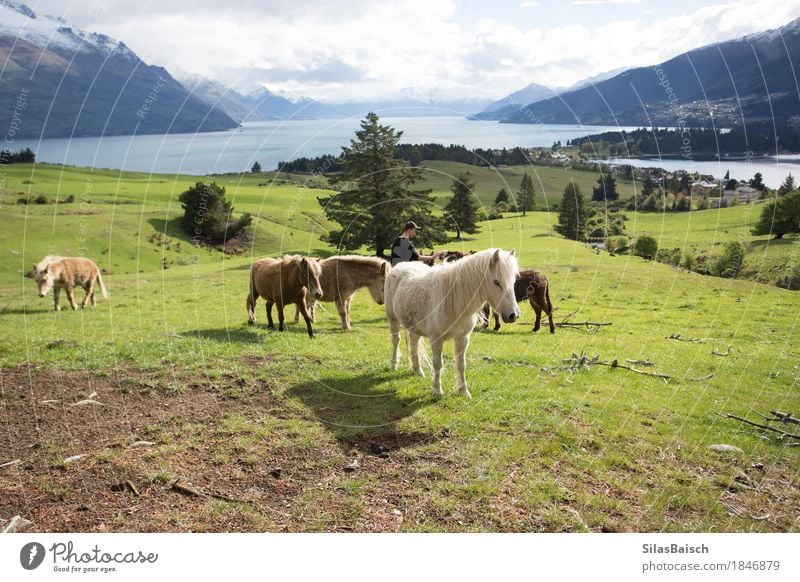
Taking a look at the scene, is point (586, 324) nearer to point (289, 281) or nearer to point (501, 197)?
point (289, 281)

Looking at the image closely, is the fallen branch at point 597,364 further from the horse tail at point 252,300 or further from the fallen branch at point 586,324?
the horse tail at point 252,300

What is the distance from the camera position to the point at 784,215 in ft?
91.7

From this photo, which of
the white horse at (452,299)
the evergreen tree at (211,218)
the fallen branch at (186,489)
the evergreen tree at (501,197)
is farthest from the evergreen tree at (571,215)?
the fallen branch at (186,489)

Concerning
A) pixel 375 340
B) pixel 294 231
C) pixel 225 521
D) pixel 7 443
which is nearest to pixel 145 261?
pixel 294 231

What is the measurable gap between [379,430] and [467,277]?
3.37 meters

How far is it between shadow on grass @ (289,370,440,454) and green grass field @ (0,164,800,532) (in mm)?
48

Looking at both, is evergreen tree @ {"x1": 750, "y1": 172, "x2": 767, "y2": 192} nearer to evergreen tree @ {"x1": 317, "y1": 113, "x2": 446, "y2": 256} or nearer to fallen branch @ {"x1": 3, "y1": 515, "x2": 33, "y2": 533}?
evergreen tree @ {"x1": 317, "y1": 113, "x2": 446, "y2": 256}

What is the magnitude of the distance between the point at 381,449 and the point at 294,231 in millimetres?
61800

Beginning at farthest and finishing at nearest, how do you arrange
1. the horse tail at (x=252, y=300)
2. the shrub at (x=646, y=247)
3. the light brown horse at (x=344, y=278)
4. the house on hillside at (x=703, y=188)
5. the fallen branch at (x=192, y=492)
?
the shrub at (x=646, y=247)
the house on hillside at (x=703, y=188)
the light brown horse at (x=344, y=278)
the horse tail at (x=252, y=300)
the fallen branch at (x=192, y=492)

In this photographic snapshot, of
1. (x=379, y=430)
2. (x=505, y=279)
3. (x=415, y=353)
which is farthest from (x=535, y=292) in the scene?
(x=379, y=430)

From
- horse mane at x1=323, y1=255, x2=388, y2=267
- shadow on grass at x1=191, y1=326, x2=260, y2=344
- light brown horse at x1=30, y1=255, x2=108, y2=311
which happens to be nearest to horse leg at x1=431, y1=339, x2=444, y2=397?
shadow on grass at x1=191, y1=326, x2=260, y2=344

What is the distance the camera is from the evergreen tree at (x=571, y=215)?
134ft

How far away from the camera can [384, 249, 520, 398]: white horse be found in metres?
9.05

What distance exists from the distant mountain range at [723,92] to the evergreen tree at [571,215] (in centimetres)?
1739
